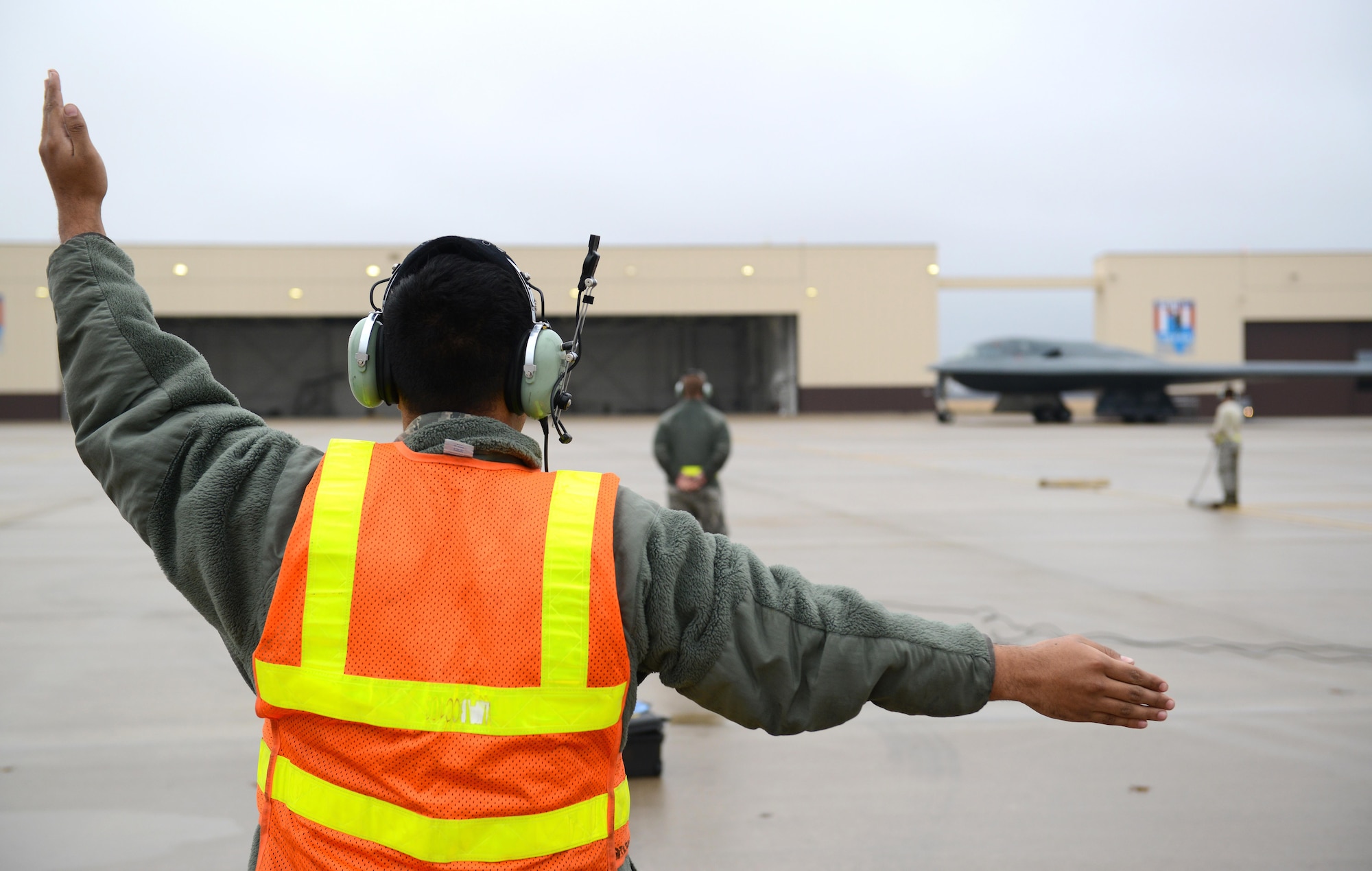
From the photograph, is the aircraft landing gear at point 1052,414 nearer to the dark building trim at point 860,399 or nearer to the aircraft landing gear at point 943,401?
the aircraft landing gear at point 943,401

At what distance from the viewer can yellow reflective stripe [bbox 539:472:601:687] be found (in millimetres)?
1551

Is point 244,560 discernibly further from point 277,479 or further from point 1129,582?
point 1129,582

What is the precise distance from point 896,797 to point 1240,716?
6.65 feet

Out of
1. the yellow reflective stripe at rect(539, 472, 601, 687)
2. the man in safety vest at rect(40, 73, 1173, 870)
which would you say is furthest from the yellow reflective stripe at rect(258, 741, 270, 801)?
the yellow reflective stripe at rect(539, 472, 601, 687)

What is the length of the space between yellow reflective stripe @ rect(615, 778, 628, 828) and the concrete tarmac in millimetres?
1903

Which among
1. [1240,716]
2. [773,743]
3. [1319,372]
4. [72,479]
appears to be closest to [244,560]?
[773,743]

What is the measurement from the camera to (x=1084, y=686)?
5.63 ft

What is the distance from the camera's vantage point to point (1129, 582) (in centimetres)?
841

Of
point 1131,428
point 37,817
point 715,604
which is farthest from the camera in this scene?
point 1131,428

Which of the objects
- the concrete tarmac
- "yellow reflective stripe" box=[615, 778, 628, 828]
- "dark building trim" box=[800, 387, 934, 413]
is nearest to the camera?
"yellow reflective stripe" box=[615, 778, 628, 828]

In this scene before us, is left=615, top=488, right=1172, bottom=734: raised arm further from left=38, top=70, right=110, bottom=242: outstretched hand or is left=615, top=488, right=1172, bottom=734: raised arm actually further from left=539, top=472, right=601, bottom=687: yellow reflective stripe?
left=38, top=70, right=110, bottom=242: outstretched hand

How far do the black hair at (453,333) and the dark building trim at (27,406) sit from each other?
5277 centimetres

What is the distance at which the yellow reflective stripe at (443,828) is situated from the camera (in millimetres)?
1496

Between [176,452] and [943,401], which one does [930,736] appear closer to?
[176,452]
